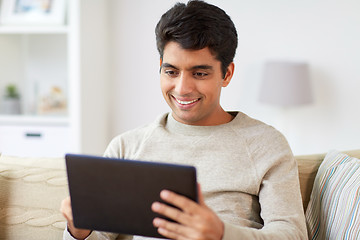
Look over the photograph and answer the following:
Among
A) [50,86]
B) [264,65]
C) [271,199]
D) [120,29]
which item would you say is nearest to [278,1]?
[264,65]

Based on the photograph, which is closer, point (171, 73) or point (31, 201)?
point (171, 73)

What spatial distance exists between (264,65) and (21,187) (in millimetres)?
1910

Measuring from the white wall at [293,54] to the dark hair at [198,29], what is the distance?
1824mm

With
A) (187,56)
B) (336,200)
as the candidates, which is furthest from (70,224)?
(336,200)

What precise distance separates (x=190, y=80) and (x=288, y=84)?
1746mm

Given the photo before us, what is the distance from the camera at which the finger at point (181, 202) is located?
1.09m

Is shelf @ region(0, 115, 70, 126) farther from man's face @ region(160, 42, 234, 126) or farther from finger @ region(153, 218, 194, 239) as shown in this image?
finger @ region(153, 218, 194, 239)

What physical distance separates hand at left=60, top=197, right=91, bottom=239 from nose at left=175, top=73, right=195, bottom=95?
1.37 ft

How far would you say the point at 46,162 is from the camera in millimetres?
1803

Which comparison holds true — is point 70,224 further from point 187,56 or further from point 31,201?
point 187,56

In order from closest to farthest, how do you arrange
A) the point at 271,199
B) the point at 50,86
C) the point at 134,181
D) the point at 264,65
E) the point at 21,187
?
the point at 134,181 → the point at 271,199 → the point at 21,187 → the point at 264,65 → the point at 50,86

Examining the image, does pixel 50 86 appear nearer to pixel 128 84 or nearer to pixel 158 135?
pixel 128 84

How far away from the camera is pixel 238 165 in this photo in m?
1.49

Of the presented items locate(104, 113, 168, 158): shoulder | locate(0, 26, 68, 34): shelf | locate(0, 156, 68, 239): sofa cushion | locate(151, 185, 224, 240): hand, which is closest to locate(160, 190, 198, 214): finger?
locate(151, 185, 224, 240): hand
